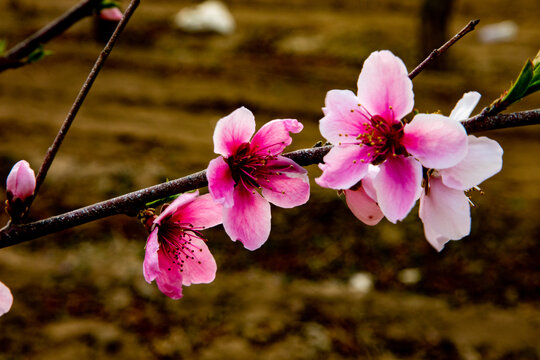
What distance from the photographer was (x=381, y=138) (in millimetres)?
697

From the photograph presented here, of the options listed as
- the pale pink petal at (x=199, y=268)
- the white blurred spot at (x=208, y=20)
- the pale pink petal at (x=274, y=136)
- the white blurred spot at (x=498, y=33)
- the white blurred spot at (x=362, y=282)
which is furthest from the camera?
the white blurred spot at (x=208, y=20)

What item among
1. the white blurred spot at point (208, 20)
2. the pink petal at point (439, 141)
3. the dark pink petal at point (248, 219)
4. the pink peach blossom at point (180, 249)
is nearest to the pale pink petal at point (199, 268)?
the pink peach blossom at point (180, 249)

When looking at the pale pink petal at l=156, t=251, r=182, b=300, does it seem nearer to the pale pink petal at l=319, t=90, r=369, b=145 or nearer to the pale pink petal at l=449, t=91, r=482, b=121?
the pale pink petal at l=319, t=90, r=369, b=145

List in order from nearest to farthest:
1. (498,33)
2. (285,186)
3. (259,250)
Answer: (285,186), (259,250), (498,33)

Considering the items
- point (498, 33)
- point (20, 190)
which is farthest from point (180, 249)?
point (498, 33)

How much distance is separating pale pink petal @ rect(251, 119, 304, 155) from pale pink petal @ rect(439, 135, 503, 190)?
0.63 feet

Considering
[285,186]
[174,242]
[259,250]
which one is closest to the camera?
[285,186]

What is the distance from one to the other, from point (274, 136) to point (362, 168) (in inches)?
5.5

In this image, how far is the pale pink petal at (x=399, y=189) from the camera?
0.64 meters

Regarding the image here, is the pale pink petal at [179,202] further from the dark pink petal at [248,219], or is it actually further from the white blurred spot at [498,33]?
the white blurred spot at [498,33]

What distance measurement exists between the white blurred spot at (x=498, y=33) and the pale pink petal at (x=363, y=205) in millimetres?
6930

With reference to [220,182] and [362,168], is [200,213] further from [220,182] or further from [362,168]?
[362,168]

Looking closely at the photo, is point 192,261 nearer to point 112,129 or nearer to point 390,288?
point 390,288

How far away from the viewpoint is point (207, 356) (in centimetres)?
326
